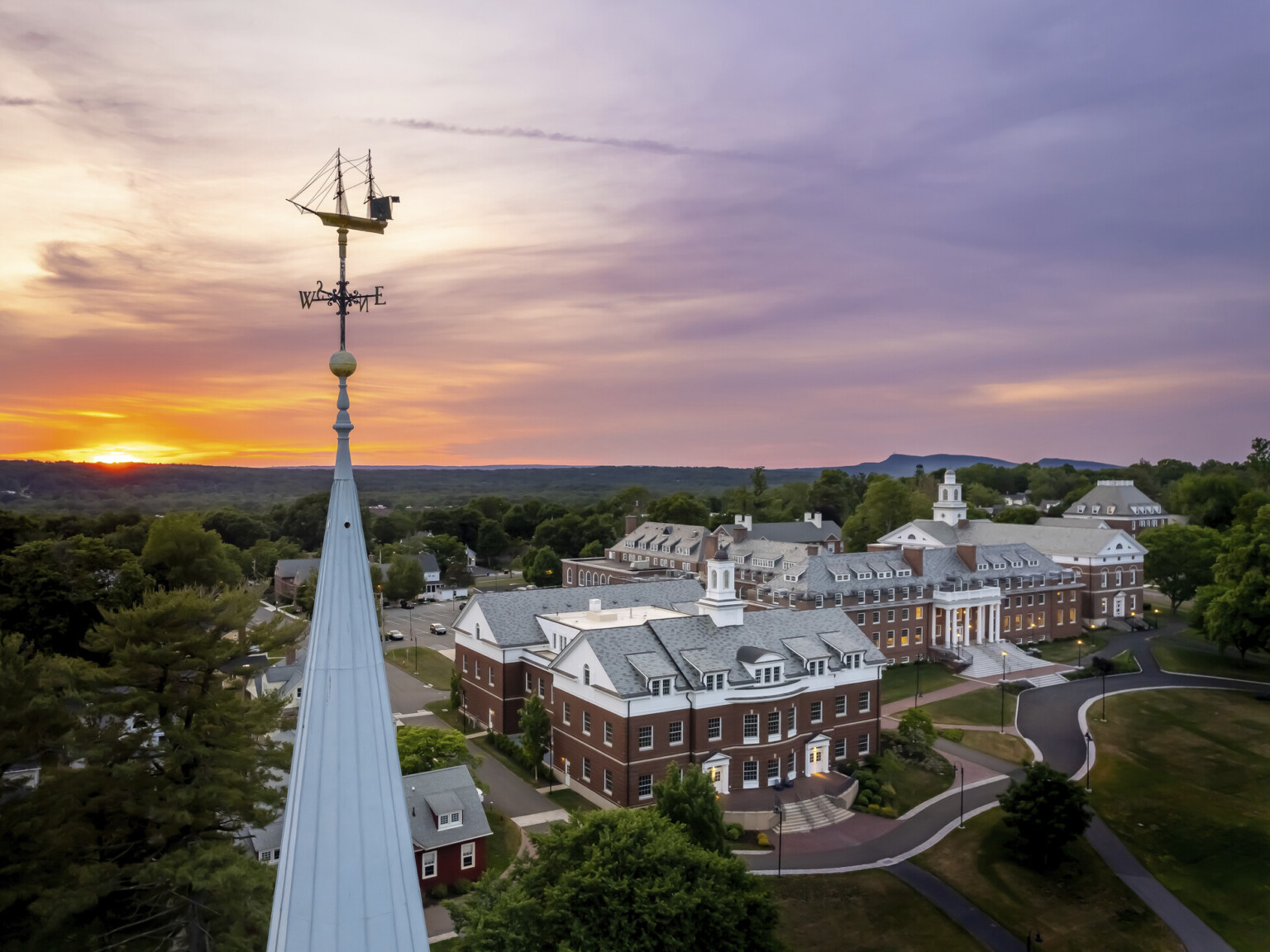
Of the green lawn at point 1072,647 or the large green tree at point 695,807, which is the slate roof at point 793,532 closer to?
the green lawn at point 1072,647

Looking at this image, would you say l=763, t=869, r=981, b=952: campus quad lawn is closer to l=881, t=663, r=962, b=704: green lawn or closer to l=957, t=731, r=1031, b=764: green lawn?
l=957, t=731, r=1031, b=764: green lawn

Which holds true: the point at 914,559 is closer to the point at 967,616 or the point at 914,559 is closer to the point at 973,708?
the point at 967,616

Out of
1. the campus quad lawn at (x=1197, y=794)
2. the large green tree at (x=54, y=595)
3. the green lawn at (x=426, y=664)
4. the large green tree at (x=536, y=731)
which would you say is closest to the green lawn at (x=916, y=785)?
the campus quad lawn at (x=1197, y=794)

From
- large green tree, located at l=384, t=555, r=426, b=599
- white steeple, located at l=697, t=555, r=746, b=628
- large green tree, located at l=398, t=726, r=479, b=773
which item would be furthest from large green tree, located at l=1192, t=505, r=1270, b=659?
large green tree, located at l=384, t=555, r=426, b=599

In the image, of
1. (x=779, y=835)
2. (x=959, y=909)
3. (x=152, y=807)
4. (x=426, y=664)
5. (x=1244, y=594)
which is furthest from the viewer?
(x=426, y=664)

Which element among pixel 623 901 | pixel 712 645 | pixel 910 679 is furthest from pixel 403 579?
pixel 623 901

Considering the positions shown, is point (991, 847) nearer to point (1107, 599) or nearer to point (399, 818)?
point (399, 818)
